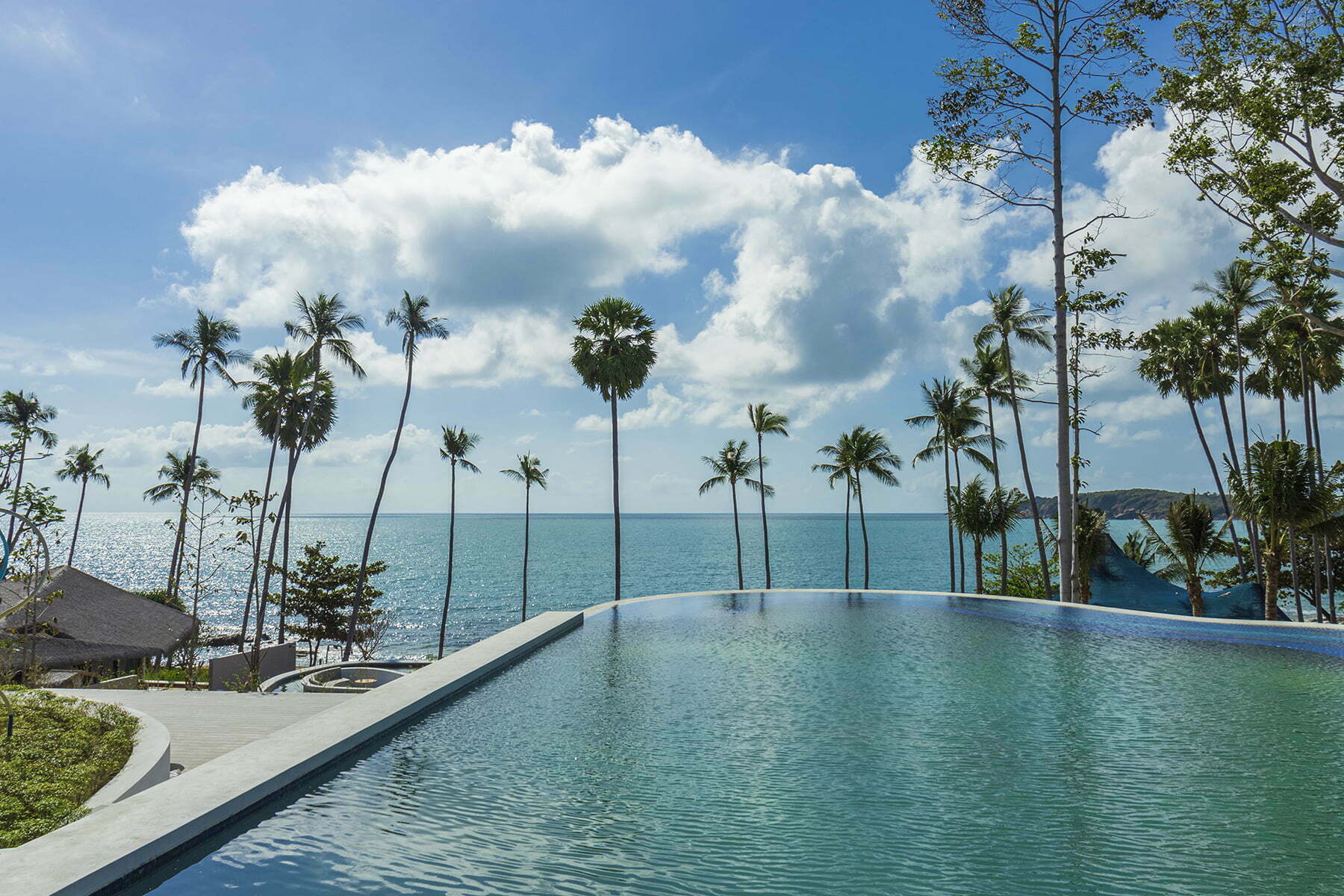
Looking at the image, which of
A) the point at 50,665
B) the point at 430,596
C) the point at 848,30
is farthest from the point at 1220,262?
the point at 430,596

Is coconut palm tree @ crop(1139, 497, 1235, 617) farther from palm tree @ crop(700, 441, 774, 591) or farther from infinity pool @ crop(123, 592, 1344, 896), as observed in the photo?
palm tree @ crop(700, 441, 774, 591)

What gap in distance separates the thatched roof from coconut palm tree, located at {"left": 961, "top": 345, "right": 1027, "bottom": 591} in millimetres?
33649

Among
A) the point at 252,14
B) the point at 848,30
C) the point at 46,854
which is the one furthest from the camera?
the point at 848,30

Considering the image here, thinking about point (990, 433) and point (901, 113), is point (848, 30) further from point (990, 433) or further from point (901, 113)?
point (990, 433)

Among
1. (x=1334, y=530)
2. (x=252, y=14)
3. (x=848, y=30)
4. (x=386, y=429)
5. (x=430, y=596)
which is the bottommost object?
(x=430, y=596)

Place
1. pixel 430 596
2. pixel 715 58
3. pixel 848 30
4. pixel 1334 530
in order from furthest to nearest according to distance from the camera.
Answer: pixel 430 596
pixel 1334 530
pixel 715 58
pixel 848 30

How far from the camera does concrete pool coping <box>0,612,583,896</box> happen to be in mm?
3961

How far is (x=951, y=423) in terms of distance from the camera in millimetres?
36281

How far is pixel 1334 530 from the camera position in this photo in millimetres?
20203

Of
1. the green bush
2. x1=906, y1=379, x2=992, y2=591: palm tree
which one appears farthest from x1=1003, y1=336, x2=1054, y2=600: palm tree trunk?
the green bush

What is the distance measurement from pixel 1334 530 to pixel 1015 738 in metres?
19.2

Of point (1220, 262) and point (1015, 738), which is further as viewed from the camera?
point (1220, 262)

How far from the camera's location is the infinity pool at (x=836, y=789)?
4.61m

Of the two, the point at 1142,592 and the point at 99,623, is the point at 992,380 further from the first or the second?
the point at 99,623
